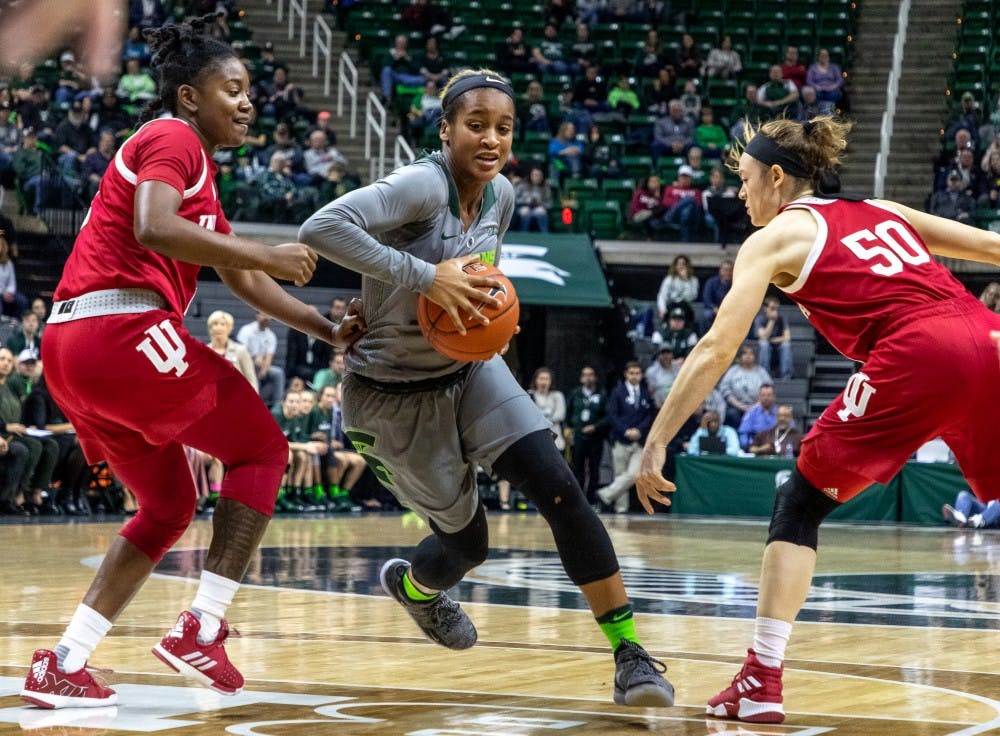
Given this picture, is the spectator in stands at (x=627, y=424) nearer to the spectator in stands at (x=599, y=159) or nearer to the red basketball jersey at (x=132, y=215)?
the spectator in stands at (x=599, y=159)

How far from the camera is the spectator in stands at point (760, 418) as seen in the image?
51.1ft

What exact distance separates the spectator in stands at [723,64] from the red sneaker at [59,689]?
18440 millimetres

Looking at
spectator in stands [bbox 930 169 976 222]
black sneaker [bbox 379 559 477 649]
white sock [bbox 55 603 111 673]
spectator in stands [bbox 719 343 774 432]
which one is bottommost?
spectator in stands [bbox 719 343 774 432]

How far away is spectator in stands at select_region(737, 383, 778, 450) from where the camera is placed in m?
15.6

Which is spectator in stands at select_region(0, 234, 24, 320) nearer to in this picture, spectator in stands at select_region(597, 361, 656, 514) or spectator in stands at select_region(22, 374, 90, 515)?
spectator in stands at select_region(22, 374, 90, 515)

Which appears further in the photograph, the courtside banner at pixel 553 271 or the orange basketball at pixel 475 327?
the courtside banner at pixel 553 271

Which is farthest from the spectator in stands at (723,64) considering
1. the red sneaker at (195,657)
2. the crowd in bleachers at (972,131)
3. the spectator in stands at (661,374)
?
the red sneaker at (195,657)

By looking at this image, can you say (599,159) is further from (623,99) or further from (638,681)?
(638,681)

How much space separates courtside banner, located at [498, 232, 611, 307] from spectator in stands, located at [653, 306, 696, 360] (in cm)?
82

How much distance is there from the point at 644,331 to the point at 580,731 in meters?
13.9

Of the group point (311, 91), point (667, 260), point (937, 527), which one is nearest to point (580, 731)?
point (937, 527)

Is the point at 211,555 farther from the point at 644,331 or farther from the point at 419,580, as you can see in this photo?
the point at 644,331

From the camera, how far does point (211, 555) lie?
416cm

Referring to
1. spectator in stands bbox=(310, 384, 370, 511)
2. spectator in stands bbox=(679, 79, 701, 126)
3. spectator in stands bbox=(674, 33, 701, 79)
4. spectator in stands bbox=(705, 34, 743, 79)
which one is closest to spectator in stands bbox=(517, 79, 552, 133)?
spectator in stands bbox=(679, 79, 701, 126)
